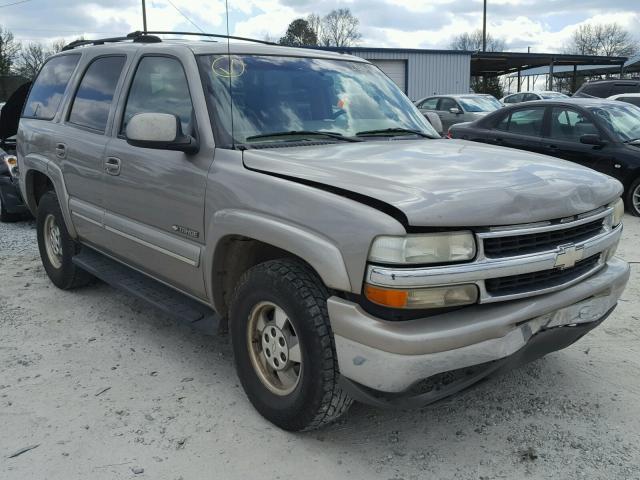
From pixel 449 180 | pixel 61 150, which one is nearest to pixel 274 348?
pixel 449 180

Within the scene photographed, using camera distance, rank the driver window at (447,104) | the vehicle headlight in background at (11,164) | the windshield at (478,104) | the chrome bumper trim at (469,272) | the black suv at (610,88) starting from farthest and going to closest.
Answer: the driver window at (447,104) → the windshield at (478,104) → the black suv at (610,88) → the vehicle headlight in background at (11,164) → the chrome bumper trim at (469,272)

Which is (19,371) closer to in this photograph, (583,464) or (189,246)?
(189,246)

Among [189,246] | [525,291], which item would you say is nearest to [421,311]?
[525,291]

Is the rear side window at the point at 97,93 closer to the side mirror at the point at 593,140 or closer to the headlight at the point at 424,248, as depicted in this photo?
the headlight at the point at 424,248

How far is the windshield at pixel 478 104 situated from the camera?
17062mm

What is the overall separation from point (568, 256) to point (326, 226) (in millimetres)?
1114

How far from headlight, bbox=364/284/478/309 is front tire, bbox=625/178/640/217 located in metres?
6.73

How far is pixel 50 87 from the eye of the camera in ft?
17.2

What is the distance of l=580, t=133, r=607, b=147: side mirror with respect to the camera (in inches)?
326

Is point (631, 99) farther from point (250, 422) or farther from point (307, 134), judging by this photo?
point (250, 422)

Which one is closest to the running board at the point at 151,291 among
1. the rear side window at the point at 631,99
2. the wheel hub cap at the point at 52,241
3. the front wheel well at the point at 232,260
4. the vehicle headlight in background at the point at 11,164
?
the front wheel well at the point at 232,260

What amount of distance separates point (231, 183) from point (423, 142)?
4.18 ft

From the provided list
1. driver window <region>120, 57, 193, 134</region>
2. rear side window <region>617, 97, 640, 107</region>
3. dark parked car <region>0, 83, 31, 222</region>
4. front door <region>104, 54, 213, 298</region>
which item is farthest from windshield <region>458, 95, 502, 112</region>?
front door <region>104, 54, 213, 298</region>

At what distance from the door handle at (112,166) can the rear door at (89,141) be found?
0.10m
